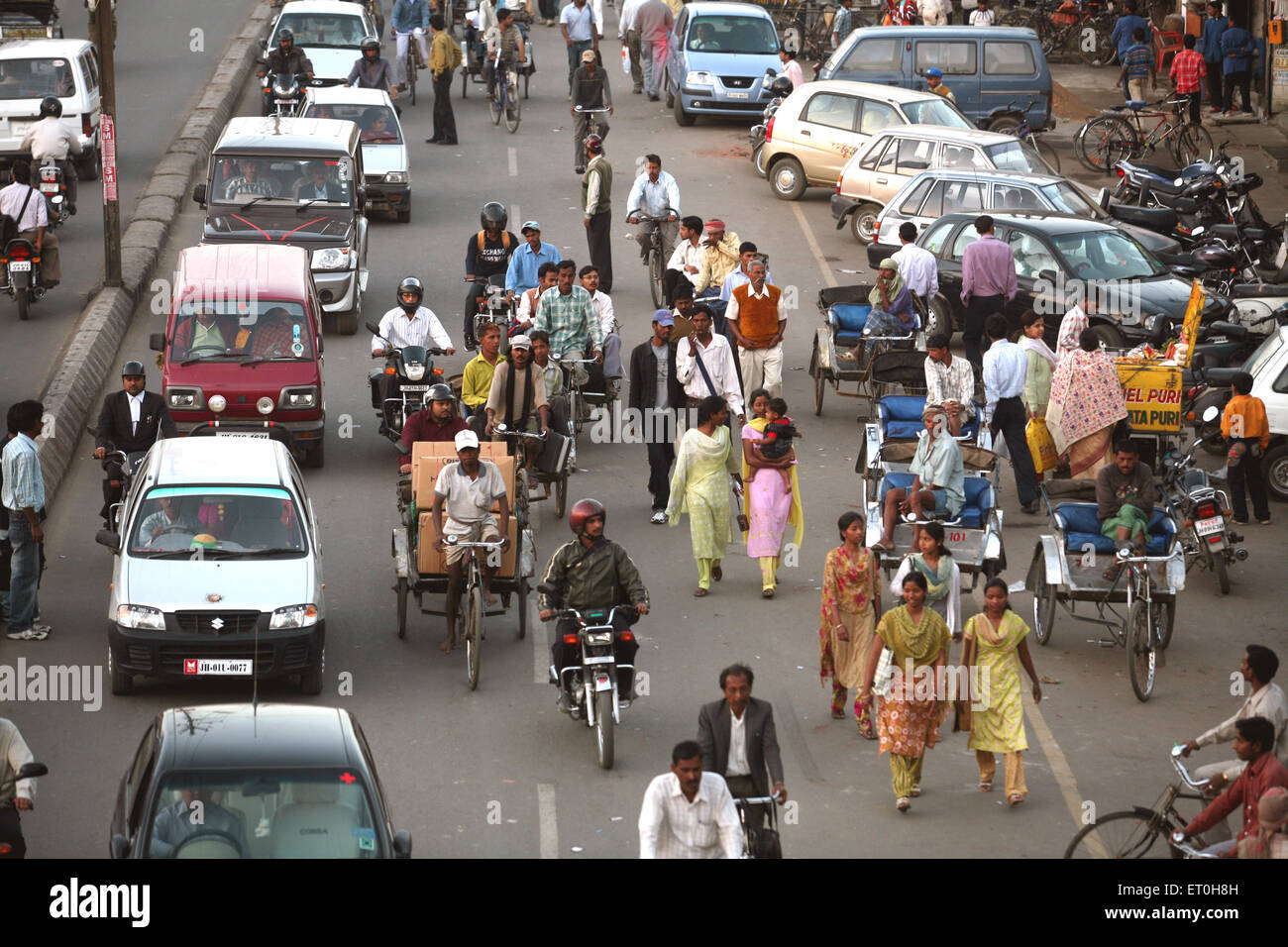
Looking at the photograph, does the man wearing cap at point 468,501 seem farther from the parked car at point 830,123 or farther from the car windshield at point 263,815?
the parked car at point 830,123

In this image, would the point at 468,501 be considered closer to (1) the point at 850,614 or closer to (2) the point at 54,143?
(1) the point at 850,614

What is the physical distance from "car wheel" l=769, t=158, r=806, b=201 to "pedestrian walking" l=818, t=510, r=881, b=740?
15.9m

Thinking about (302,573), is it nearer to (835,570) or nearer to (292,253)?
(835,570)

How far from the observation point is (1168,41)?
38344 mm

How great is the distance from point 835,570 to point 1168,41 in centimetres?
2829

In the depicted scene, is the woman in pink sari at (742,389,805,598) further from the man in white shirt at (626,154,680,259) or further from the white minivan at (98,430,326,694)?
the man in white shirt at (626,154,680,259)

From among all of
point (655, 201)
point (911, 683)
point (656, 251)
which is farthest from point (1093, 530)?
point (656, 251)

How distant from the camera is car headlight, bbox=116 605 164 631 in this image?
13117 millimetres

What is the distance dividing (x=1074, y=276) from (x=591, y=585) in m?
9.98

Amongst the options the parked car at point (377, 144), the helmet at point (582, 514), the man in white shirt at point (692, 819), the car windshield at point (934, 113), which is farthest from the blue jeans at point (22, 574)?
the car windshield at point (934, 113)

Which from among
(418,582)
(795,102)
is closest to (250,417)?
(418,582)

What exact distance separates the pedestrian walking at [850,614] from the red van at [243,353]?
6.32 meters

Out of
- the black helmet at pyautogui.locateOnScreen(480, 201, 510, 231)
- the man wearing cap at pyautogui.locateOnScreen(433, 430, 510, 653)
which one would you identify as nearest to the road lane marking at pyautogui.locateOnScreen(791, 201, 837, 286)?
the black helmet at pyautogui.locateOnScreen(480, 201, 510, 231)

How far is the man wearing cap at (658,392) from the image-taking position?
16.9 meters
